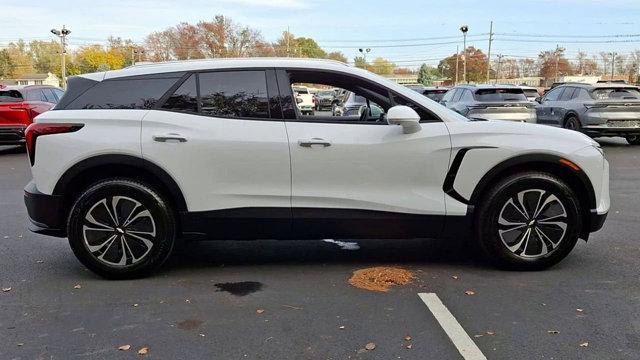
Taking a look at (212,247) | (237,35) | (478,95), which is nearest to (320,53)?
(237,35)

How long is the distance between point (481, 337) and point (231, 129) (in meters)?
2.32

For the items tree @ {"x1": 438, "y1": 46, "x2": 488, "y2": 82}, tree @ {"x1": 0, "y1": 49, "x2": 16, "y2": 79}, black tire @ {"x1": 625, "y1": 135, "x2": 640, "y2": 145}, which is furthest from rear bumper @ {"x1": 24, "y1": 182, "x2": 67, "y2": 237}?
tree @ {"x1": 438, "y1": 46, "x2": 488, "y2": 82}

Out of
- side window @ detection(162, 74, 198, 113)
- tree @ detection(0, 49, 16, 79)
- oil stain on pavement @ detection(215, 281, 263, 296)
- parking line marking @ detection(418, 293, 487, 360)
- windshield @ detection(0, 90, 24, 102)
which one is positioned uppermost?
tree @ detection(0, 49, 16, 79)

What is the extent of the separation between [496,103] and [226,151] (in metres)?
10.7

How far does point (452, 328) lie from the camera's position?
3648 millimetres

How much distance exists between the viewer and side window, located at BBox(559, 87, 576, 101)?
15816mm

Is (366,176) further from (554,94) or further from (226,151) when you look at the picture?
(554,94)

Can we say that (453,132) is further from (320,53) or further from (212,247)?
(320,53)

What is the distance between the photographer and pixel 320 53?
4439 inches

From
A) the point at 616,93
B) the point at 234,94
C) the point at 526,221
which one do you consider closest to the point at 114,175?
the point at 234,94

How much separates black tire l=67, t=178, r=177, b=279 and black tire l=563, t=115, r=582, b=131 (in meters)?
13.1

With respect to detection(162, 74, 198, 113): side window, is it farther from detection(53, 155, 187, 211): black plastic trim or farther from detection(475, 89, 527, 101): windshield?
detection(475, 89, 527, 101): windshield

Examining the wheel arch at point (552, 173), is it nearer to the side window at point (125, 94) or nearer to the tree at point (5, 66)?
the side window at point (125, 94)

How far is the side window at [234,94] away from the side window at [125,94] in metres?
0.29
